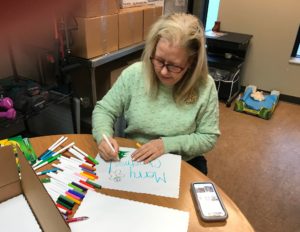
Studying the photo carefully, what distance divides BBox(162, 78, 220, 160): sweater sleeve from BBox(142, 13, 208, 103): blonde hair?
0.06 meters

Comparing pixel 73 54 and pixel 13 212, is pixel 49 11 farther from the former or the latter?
pixel 73 54

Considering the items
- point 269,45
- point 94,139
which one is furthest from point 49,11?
point 269,45

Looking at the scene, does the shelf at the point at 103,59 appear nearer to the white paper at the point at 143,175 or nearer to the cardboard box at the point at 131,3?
the cardboard box at the point at 131,3

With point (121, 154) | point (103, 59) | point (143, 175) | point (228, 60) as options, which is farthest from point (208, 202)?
point (228, 60)

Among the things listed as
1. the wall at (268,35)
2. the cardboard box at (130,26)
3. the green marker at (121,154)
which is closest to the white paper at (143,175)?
the green marker at (121,154)

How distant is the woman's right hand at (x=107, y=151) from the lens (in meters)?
0.99

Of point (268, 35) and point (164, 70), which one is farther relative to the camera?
point (268, 35)

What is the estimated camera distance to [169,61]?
1.08 meters

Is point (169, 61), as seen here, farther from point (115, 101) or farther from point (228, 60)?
point (228, 60)

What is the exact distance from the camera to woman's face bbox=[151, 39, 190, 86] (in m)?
1.06

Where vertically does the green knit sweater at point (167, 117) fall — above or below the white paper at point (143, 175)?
above

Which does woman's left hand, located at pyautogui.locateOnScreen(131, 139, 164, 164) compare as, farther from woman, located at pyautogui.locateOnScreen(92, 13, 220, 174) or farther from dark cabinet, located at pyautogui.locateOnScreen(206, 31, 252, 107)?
dark cabinet, located at pyautogui.locateOnScreen(206, 31, 252, 107)

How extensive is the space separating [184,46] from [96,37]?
0.83 meters

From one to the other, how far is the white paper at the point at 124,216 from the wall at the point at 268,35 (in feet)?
8.26
